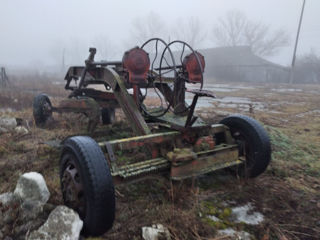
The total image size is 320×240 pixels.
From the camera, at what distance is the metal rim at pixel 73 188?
7.61 ft

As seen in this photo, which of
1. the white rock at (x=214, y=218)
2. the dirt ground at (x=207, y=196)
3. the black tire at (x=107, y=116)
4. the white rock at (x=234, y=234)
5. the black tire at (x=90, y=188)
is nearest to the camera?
the black tire at (x=90, y=188)

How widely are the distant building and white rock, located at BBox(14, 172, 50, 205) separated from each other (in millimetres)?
40530

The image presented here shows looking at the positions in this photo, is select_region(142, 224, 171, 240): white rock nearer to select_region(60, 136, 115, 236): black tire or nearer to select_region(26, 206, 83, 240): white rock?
select_region(60, 136, 115, 236): black tire

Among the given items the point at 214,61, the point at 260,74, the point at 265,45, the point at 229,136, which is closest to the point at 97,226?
the point at 229,136

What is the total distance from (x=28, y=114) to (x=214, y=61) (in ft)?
154

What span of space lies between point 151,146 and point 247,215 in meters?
1.30

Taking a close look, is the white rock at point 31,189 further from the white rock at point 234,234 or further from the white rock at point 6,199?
the white rock at point 234,234

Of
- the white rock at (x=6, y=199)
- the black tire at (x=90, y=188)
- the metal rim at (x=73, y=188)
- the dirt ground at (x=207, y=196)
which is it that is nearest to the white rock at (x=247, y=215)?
the dirt ground at (x=207, y=196)

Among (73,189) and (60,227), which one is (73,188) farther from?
(60,227)

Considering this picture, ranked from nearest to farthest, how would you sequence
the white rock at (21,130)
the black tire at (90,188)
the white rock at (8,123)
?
the black tire at (90,188) < the white rock at (21,130) < the white rock at (8,123)

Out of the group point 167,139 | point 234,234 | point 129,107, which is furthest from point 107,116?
point 234,234

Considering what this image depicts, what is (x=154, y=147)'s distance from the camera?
3.13 meters

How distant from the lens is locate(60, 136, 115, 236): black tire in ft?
6.94

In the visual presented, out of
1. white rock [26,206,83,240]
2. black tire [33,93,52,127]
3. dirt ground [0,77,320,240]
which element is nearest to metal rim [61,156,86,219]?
white rock [26,206,83,240]
